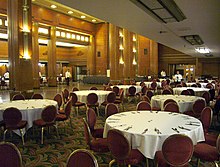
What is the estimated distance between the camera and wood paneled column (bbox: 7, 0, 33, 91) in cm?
820

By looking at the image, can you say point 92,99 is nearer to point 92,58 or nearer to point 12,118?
point 12,118

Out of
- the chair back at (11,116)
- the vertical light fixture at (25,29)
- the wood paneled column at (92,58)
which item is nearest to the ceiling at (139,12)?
the chair back at (11,116)

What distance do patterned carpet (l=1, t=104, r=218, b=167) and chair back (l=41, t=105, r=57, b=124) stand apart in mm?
566

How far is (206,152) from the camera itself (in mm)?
3271

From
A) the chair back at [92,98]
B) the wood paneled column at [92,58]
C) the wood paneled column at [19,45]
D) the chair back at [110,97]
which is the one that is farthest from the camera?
the wood paneled column at [92,58]

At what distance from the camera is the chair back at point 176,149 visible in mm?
2693

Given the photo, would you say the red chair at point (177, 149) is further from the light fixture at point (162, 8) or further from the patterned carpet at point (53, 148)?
the light fixture at point (162, 8)

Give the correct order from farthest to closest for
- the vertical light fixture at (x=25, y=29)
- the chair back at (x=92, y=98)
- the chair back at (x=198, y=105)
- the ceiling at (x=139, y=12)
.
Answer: the vertical light fixture at (x=25, y=29) → the chair back at (x=92, y=98) → the chair back at (x=198, y=105) → the ceiling at (x=139, y=12)

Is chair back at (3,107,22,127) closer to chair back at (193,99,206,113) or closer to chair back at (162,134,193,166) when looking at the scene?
chair back at (162,134,193,166)

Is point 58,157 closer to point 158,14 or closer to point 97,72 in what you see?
point 158,14

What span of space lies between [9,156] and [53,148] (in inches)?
101

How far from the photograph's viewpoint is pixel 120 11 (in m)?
5.42

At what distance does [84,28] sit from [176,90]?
15.5 m

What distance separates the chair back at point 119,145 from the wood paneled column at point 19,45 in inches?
246
